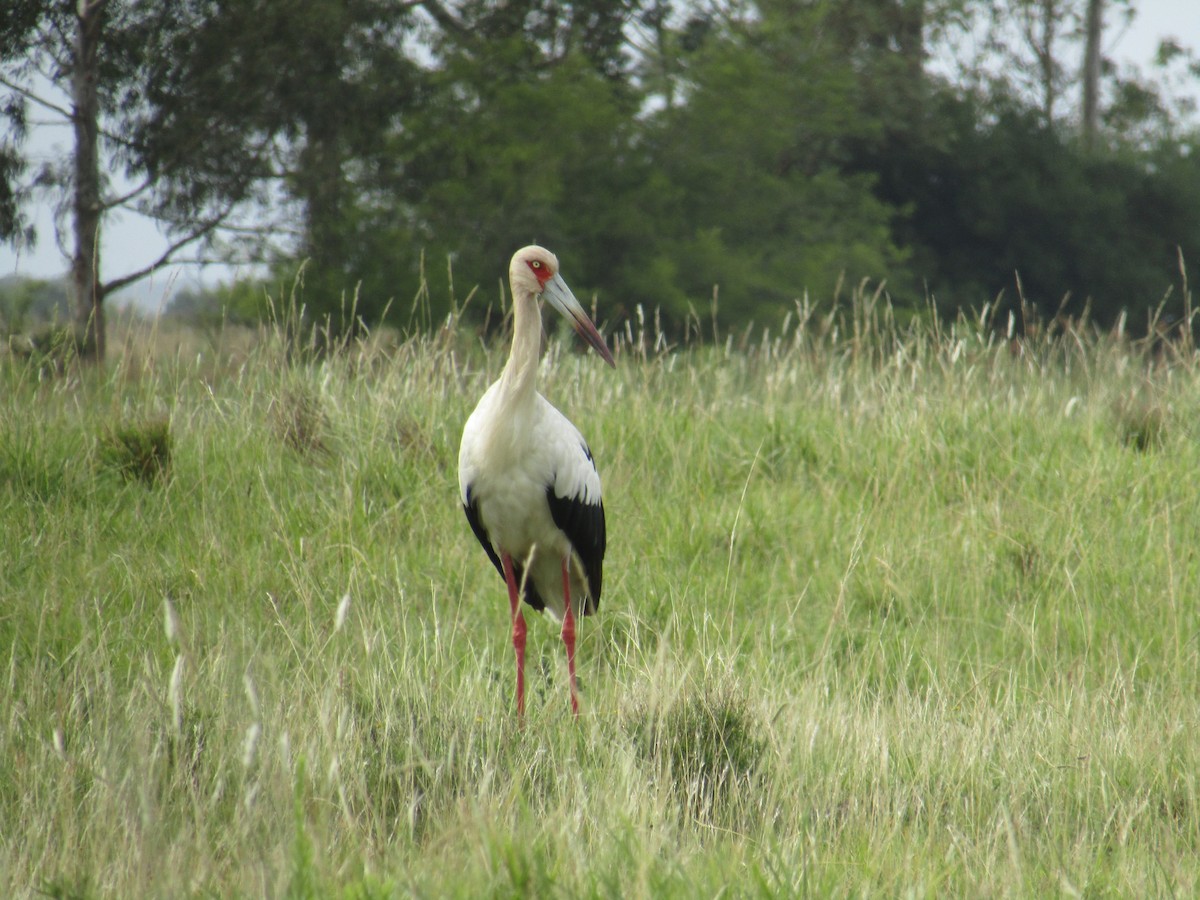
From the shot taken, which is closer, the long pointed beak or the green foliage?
the long pointed beak

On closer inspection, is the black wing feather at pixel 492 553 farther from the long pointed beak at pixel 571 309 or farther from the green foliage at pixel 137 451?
the green foliage at pixel 137 451

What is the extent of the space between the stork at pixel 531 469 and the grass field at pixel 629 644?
0.90ft

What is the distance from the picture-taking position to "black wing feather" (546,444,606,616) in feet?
13.7

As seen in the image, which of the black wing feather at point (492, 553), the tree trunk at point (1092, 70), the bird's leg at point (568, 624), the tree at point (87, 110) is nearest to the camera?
the bird's leg at point (568, 624)

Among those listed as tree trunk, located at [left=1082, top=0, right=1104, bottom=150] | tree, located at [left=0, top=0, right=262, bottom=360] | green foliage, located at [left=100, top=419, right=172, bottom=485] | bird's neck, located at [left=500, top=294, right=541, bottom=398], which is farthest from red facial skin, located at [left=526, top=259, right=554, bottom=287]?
tree trunk, located at [left=1082, top=0, right=1104, bottom=150]

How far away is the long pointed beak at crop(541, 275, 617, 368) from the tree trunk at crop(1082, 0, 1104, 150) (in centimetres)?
2356

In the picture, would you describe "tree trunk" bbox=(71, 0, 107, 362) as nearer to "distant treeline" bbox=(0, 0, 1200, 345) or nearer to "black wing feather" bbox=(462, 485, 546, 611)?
"distant treeline" bbox=(0, 0, 1200, 345)

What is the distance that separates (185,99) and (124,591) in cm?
1002

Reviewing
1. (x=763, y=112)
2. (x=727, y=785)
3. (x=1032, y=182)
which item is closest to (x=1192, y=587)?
(x=727, y=785)

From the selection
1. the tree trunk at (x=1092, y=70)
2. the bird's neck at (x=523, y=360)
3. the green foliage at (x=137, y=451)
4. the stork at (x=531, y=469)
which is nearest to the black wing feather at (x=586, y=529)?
the stork at (x=531, y=469)

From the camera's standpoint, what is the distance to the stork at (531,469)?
3.92 meters

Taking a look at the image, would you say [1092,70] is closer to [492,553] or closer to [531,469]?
[492,553]

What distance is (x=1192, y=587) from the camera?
4.77m

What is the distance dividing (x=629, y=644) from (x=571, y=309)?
1.13m
